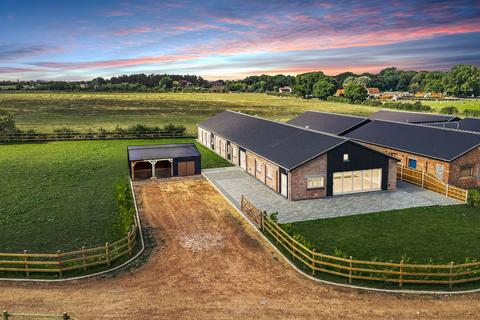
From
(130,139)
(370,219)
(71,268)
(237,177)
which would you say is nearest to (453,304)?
(370,219)

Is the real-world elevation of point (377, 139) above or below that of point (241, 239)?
above

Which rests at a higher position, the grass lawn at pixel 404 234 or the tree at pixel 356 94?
the tree at pixel 356 94

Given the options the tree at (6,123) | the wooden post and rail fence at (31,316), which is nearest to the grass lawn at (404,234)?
the wooden post and rail fence at (31,316)

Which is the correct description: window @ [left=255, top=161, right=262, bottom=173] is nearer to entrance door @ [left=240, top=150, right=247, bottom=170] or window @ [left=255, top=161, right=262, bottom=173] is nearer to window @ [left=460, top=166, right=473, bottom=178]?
entrance door @ [left=240, top=150, right=247, bottom=170]

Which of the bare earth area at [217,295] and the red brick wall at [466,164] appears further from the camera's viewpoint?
the red brick wall at [466,164]

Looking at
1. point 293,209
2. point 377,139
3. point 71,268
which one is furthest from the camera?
point 377,139

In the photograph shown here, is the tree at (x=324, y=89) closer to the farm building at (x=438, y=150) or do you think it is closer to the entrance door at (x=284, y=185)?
the farm building at (x=438, y=150)

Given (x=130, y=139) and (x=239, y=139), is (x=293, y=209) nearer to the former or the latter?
(x=239, y=139)
